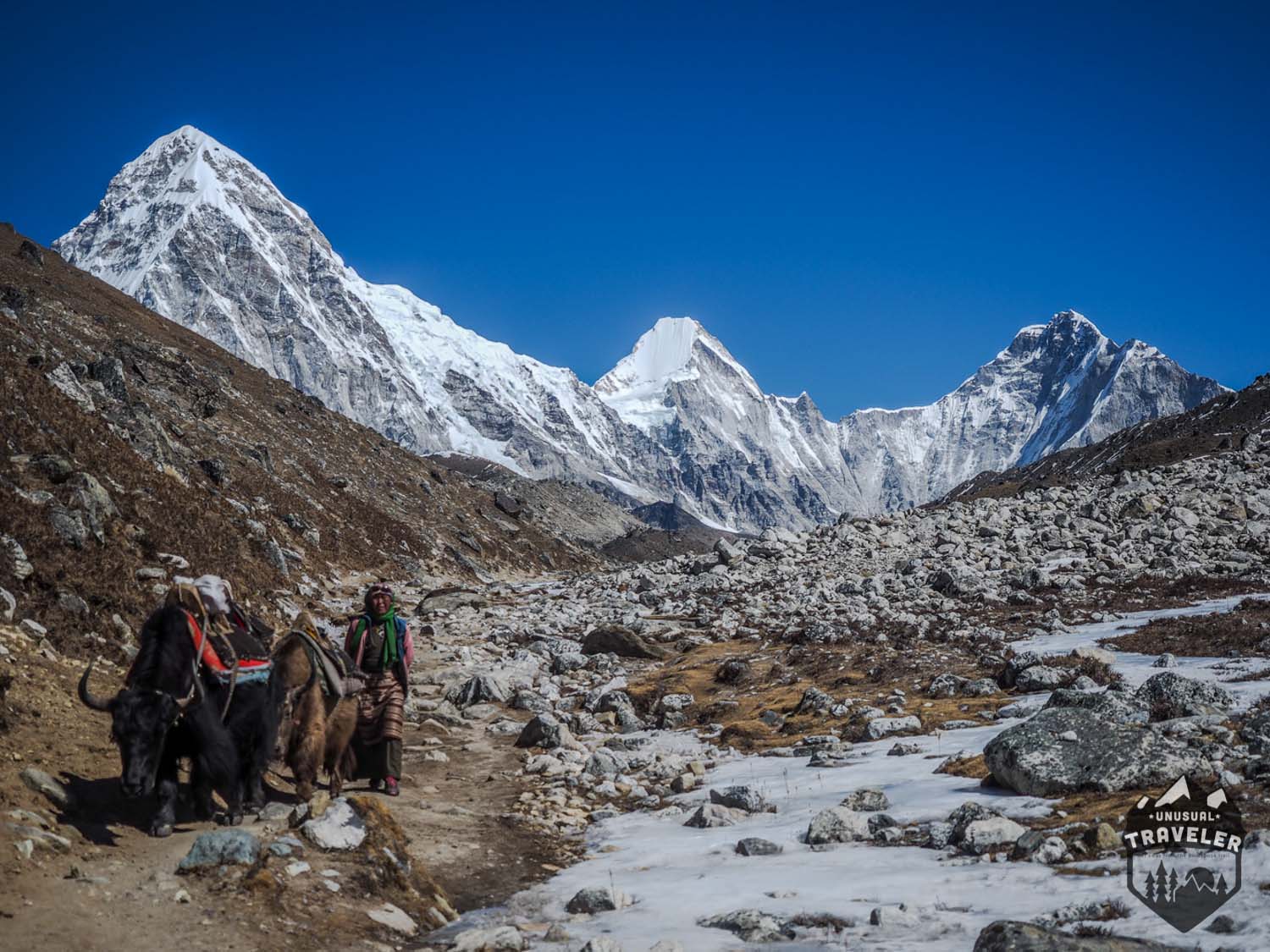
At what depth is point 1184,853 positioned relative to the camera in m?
5.56

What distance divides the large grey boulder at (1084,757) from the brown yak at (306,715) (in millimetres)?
6866

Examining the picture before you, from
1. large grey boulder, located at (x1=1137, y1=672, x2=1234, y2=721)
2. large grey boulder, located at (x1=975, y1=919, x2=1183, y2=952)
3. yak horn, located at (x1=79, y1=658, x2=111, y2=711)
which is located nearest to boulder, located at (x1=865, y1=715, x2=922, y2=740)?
large grey boulder, located at (x1=1137, y1=672, x2=1234, y2=721)

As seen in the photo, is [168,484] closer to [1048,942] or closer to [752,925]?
[752,925]

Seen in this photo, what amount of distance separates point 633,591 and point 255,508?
15.2 metres

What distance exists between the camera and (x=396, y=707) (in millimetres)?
9625

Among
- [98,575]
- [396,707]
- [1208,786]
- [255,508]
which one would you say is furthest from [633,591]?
[1208,786]

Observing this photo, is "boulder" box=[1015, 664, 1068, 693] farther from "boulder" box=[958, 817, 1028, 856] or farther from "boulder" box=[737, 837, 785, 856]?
"boulder" box=[737, 837, 785, 856]

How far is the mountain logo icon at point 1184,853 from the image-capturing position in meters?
5.01

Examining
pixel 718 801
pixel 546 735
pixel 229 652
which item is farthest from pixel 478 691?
pixel 229 652

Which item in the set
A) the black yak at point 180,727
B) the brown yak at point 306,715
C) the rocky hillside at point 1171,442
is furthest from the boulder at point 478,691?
the rocky hillside at point 1171,442

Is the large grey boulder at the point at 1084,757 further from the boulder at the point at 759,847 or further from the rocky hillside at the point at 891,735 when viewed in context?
the boulder at the point at 759,847

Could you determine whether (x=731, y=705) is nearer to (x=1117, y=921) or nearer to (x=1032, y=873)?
(x=1032, y=873)

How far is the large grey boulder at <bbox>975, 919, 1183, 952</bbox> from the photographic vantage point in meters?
4.37

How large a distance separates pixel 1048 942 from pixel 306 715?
22.8ft
